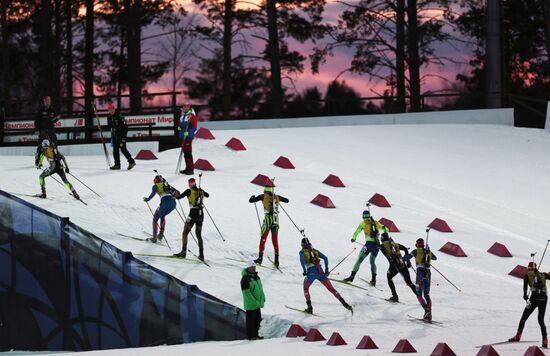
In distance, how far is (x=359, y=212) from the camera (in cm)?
2778

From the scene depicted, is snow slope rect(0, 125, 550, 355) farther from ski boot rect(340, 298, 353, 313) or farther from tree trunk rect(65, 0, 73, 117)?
tree trunk rect(65, 0, 73, 117)

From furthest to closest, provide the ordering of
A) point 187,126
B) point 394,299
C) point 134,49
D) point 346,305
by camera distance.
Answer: point 134,49
point 187,126
point 394,299
point 346,305

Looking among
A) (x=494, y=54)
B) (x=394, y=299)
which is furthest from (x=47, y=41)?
(x=394, y=299)

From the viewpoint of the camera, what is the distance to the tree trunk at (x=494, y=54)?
143 ft

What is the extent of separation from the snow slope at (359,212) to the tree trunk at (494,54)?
4.10 m

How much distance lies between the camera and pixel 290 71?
201 feet

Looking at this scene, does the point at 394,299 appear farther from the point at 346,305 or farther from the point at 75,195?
the point at 75,195

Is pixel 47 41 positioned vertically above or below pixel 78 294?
above

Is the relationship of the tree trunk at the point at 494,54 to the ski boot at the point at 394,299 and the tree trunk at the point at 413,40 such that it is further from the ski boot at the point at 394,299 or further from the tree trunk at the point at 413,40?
the ski boot at the point at 394,299

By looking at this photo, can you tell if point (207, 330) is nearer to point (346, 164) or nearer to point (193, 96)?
point (346, 164)

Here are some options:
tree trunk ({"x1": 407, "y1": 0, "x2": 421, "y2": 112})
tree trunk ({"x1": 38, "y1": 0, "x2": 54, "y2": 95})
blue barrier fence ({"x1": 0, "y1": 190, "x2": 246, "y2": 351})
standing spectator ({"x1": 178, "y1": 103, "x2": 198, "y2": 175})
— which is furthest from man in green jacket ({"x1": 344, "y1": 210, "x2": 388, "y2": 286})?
tree trunk ({"x1": 38, "y1": 0, "x2": 54, "y2": 95})

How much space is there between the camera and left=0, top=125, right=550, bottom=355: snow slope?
64.3 ft

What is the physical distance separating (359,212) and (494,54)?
60.5ft

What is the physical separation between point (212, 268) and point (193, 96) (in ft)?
151
